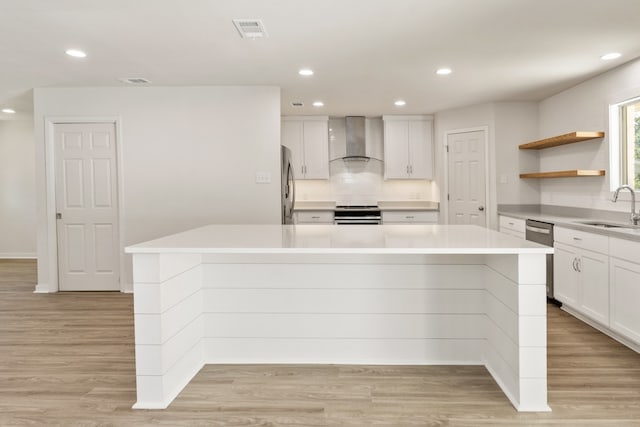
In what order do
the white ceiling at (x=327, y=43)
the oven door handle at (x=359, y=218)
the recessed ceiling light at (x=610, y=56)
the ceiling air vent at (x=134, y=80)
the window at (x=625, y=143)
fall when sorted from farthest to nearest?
the oven door handle at (x=359, y=218) → the ceiling air vent at (x=134, y=80) → the window at (x=625, y=143) → the recessed ceiling light at (x=610, y=56) → the white ceiling at (x=327, y=43)

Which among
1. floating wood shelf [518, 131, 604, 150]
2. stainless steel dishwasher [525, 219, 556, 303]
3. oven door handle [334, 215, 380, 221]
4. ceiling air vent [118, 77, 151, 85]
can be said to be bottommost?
stainless steel dishwasher [525, 219, 556, 303]

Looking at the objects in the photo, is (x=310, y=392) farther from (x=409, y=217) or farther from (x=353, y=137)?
(x=353, y=137)

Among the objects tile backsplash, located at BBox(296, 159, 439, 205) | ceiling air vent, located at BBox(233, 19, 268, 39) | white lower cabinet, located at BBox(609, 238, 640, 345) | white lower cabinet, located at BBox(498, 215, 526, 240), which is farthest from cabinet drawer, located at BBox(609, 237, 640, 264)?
tile backsplash, located at BBox(296, 159, 439, 205)

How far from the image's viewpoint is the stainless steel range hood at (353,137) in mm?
7027

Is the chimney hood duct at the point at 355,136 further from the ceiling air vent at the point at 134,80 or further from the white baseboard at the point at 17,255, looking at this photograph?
the white baseboard at the point at 17,255

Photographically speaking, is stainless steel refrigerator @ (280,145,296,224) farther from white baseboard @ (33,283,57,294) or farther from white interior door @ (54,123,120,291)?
white baseboard @ (33,283,57,294)

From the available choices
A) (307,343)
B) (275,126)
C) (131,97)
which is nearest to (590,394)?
(307,343)

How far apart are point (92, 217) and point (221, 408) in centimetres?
366

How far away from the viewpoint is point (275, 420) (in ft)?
7.20

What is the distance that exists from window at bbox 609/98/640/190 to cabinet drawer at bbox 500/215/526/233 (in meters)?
0.95

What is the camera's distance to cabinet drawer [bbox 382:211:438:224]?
670 centimetres

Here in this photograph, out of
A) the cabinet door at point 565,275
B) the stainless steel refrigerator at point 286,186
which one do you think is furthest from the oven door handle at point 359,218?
the cabinet door at point 565,275

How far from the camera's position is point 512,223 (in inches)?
209

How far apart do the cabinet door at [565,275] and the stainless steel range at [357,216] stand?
2.76 meters
